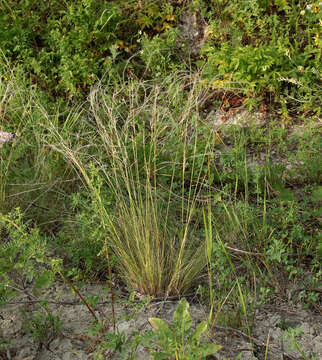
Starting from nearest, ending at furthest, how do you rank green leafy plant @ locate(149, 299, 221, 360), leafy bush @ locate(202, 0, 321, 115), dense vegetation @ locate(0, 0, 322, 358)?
1. green leafy plant @ locate(149, 299, 221, 360)
2. dense vegetation @ locate(0, 0, 322, 358)
3. leafy bush @ locate(202, 0, 321, 115)

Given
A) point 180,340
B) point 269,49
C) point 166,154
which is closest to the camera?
point 180,340

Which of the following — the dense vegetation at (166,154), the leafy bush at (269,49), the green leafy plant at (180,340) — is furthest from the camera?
the leafy bush at (269,49)

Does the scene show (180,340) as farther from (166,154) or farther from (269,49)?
(269,49)

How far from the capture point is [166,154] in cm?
359

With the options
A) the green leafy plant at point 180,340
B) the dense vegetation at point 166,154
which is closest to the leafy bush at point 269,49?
the dense vegetation at point 166,154

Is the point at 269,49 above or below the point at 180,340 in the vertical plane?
above

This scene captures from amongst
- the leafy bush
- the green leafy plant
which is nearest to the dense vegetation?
the leafy bush

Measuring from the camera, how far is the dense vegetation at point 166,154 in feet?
8.16

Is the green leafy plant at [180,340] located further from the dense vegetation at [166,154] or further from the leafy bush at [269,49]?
the leafy bush at [269,49]

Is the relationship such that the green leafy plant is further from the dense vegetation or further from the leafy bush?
the leafy bush

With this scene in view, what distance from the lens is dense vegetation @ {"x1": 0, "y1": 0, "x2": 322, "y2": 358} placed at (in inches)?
98.0

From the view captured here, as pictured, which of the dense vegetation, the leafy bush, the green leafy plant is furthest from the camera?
the leafy bush

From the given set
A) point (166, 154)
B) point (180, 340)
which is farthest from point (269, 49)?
point (180, 340)

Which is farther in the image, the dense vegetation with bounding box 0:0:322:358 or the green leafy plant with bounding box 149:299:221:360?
the dense vegetation with bounding box 0:0:322:358
